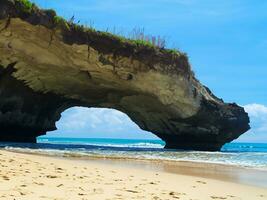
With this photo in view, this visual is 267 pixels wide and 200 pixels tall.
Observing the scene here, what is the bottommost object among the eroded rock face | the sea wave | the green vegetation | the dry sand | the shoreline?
the dry sand

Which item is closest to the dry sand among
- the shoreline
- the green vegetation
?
the shoreline

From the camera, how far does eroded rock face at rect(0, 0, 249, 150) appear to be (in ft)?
61.2

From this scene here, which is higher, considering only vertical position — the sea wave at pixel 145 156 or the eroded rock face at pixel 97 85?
the eroded rock face at pixel 97 85

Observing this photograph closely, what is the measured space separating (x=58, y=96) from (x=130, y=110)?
479 centimetres

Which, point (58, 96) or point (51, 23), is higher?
point (51, 23)

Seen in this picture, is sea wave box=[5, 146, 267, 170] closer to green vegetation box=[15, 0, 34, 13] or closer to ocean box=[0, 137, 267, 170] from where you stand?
ocean box=[0, 137, 267, 170]

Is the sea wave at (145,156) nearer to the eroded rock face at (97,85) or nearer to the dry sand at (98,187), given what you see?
the eroded rock face at (97,85)

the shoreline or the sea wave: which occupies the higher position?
the sea wave

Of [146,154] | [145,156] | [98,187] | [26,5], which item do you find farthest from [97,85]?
[98,187]

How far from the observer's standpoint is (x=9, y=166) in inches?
273

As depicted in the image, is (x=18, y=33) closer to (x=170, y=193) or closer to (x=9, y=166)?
(x=9, y=166)

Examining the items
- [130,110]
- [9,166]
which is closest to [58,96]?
[130,110]

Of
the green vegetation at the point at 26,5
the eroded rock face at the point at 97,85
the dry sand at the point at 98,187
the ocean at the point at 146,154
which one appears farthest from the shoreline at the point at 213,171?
the eroded rock face at the point at 97,85

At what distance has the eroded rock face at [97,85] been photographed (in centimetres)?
1866
